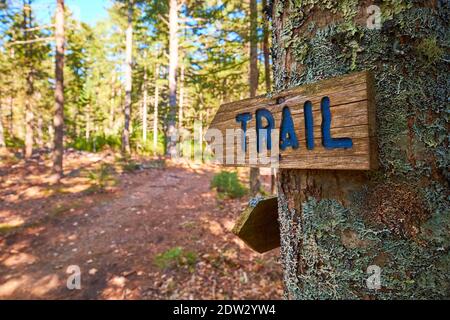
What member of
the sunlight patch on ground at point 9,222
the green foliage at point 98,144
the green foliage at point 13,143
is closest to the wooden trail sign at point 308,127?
the sunlight patch on ground at point 9,222

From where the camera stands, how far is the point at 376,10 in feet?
2.94

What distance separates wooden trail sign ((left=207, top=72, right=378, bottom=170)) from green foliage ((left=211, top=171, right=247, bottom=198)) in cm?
720

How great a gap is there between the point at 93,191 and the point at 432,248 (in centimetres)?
968

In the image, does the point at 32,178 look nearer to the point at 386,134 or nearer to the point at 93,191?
the point at 93,191

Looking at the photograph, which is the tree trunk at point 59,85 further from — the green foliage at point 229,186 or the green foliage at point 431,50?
the green foliage at point 431,50

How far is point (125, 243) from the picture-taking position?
5.83 m

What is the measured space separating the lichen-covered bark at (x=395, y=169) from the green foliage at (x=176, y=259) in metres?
4.09

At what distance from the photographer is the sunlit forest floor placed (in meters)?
4.29

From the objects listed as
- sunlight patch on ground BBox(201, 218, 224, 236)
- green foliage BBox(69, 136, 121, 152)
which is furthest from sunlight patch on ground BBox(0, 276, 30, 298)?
green foliage BBox(69, 136, 121, 152)

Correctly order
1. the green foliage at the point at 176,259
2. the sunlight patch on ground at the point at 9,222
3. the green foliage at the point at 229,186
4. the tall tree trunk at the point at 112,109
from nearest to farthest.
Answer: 1. the green foliage at the point at 176,259
2. the sunlight patch on ground at the point at 9,222
3. the green foliage at the point at 229,186
4. the tall tree trunk at the point at 112,109

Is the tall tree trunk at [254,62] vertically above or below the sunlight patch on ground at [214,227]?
above

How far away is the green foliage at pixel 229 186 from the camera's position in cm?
835

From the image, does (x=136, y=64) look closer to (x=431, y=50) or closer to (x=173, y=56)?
(x=173, y=56)

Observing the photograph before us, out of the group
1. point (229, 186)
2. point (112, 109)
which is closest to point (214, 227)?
point (229, 186)
